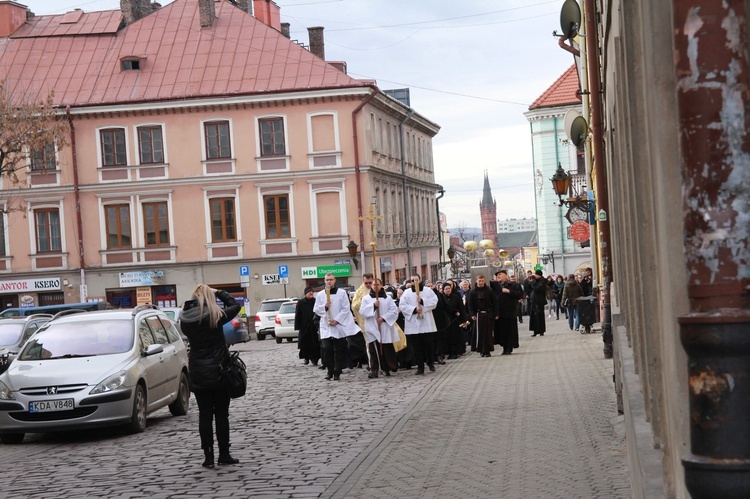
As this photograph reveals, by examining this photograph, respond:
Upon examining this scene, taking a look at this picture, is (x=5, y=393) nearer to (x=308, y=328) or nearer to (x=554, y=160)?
(x=308, y=328)

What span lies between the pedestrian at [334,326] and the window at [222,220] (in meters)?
32.8

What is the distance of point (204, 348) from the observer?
38.8 ft

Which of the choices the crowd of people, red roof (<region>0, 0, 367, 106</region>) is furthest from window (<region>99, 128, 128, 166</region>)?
the crowd of people

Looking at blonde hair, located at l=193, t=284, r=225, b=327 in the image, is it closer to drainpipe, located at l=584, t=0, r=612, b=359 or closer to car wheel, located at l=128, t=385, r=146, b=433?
car wheel, located at l=128, t=385, r=146, b=433

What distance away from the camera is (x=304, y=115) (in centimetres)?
5584

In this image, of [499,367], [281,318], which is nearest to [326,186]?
[281,318]

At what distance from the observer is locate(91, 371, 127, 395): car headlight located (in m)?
14.7

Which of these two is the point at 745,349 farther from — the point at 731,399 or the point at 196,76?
the point at 196,76

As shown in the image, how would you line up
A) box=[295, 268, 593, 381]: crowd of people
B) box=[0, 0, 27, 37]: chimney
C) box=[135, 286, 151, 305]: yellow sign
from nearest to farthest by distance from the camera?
box=[295, 268, 593, 381]: crowd of people → box=[135, 286, 151, 305]: yellow sign → box=[0, 0, 27, 37]: chimney

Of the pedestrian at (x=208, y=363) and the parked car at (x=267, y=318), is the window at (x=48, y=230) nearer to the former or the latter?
the parked car at (x=267, y=318)

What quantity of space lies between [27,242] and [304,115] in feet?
45.2

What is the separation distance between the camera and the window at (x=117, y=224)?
5659 cm

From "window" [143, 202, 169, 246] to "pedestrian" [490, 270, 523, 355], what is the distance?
99.0 feet

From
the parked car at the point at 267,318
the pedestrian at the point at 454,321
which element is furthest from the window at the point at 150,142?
the pedestrian at the point at 454,321
